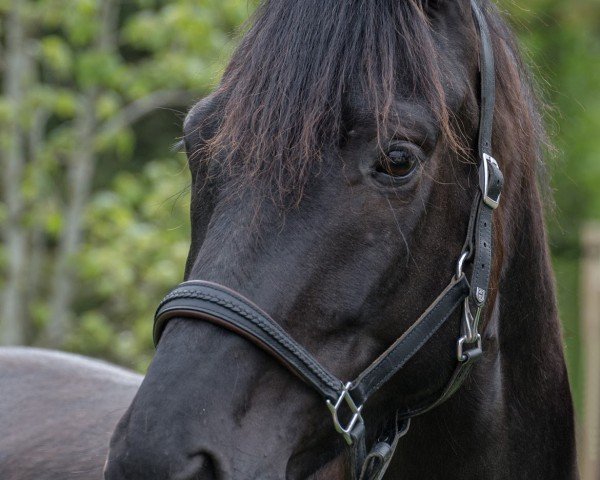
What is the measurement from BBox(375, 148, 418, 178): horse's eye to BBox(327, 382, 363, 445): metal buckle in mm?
467

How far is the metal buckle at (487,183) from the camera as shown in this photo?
6.79 ft

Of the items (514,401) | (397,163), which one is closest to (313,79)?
(397,163)

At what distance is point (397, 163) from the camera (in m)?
1.91

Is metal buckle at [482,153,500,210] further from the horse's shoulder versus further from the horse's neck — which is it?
the horse's shoulder

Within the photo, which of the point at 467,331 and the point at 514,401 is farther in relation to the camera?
the point at 514,401

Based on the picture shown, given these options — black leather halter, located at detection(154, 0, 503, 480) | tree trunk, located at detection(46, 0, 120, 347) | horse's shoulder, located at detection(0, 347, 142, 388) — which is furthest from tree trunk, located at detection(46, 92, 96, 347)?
black leather halter, located at detection(154, 0, 503, 480)

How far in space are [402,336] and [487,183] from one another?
43 cm

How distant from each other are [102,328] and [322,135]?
182 inches

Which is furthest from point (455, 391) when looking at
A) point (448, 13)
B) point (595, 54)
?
point (595, 54)

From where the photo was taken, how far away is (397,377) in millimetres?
1995

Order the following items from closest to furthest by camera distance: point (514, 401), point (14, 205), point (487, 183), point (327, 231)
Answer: point (327, 231) < point (487, 183) < point (514, 401) < point (14, 205)

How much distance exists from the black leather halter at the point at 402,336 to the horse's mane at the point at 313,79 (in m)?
0.15

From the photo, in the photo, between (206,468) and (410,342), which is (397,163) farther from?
(206,468)

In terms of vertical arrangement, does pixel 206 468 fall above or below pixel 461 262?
below
